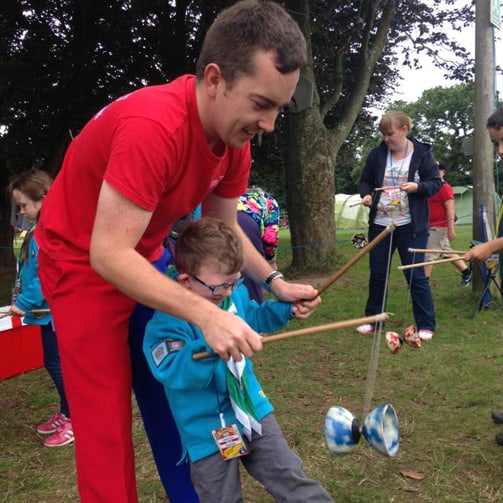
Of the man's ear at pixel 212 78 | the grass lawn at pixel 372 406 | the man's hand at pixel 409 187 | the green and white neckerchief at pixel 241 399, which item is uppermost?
the man's ear at pixel 212 78

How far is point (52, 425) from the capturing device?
3.87 m

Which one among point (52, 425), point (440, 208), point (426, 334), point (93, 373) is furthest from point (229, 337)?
point (440, 208)

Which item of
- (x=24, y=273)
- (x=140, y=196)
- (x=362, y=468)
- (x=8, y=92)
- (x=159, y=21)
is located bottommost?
(x=362, y=468)

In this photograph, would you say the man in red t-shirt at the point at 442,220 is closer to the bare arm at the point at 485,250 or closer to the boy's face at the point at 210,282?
the bare arm at the point at 485,250

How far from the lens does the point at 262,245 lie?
431 cm

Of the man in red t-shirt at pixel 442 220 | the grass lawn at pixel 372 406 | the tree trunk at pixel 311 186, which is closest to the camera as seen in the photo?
the grass lawn at pixel 372 406

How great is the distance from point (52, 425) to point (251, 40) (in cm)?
319

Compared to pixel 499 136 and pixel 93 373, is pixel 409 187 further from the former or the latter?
pixel 93 373

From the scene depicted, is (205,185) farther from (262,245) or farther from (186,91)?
(262,245)

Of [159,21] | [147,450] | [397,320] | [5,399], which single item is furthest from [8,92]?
[147,450]

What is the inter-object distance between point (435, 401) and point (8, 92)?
32.5 ft

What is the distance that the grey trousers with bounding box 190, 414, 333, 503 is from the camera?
194cm

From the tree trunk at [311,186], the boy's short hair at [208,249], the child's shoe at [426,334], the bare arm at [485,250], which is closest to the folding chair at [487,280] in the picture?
the child's shoe at [426,334]

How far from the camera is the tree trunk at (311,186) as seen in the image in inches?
384
